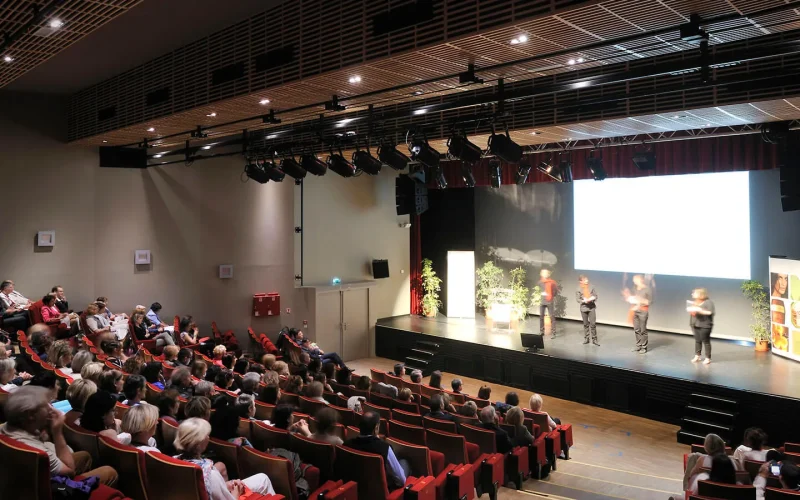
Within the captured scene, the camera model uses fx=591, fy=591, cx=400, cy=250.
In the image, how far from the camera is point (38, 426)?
3010 millimetres

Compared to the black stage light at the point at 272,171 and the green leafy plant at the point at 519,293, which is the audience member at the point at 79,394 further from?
the green leafy plant at the point at 519,293

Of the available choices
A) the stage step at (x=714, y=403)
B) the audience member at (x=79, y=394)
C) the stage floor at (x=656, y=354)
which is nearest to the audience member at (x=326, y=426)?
the audience member at (x=79, y=394)

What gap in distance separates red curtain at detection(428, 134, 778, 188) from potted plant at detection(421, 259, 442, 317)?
3462 mm

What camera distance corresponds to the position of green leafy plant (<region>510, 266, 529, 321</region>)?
13016 mm

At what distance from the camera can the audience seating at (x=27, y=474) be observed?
267cm

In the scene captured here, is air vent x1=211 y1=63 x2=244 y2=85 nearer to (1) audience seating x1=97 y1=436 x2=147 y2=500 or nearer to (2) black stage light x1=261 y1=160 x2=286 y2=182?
(2) black stage light x1=261 y1=160 x2=286 y2=182

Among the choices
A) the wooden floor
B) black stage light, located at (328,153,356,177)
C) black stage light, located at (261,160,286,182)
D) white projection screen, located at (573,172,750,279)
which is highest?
black stage light, located at (261,160,286,182)

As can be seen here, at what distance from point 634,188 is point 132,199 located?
9540 mm

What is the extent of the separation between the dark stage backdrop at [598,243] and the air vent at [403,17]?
27.5ft

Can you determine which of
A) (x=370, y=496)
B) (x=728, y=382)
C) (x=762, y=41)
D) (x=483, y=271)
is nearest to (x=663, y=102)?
(x=762, y=41)

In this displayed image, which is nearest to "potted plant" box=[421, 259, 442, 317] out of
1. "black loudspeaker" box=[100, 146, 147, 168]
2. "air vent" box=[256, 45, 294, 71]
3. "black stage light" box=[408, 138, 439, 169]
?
"black loudspeaker" box=[100, 146, 147, 168]

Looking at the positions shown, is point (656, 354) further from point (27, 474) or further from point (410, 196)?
point (27, 474)

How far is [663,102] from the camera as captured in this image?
254 inches

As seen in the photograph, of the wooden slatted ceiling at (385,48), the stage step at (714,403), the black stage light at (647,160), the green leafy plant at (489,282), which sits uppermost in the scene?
the wooden slatted ceiling at (385,48)
